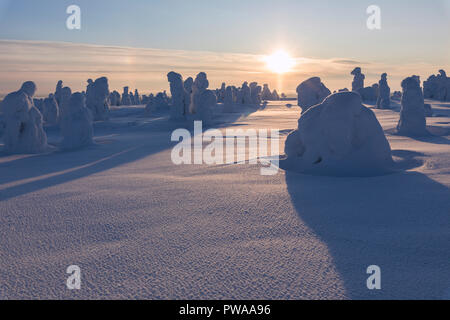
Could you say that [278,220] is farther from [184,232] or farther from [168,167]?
[168,167]

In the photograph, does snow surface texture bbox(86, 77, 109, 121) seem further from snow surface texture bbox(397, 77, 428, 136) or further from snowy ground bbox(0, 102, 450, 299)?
snow surface texture bbox(397, 77, 428, 136)

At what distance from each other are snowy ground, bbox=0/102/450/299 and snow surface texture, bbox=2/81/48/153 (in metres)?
6.69

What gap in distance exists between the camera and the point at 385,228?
12.5 ft

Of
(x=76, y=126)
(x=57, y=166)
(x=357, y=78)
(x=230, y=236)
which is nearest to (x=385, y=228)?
(x=230, y=236)

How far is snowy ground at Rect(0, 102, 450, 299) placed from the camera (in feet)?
9.05

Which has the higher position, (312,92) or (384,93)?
(384,93)

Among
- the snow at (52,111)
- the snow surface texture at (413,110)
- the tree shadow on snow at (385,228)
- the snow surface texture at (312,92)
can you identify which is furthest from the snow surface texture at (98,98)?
the tree shadow on snow at (385,228)

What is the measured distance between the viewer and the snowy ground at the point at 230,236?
276 cm

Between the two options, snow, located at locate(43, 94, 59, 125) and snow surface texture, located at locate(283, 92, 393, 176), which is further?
snow, located at locate(43, 94, 59, 125)

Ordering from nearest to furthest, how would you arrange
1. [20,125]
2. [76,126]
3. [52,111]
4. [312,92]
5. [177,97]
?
[20,125]
[76,126]
[312,92]
[177,97]
[52,111]

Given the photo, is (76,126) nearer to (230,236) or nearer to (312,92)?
(230,236)

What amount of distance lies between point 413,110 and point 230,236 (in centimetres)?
1256

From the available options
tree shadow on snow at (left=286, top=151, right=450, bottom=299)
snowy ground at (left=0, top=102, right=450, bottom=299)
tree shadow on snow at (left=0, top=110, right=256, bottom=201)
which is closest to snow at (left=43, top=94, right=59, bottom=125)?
tree shadow on snow at (left=0, top=110, right=256, bottom=201)

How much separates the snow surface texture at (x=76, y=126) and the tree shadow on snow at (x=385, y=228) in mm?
10437
